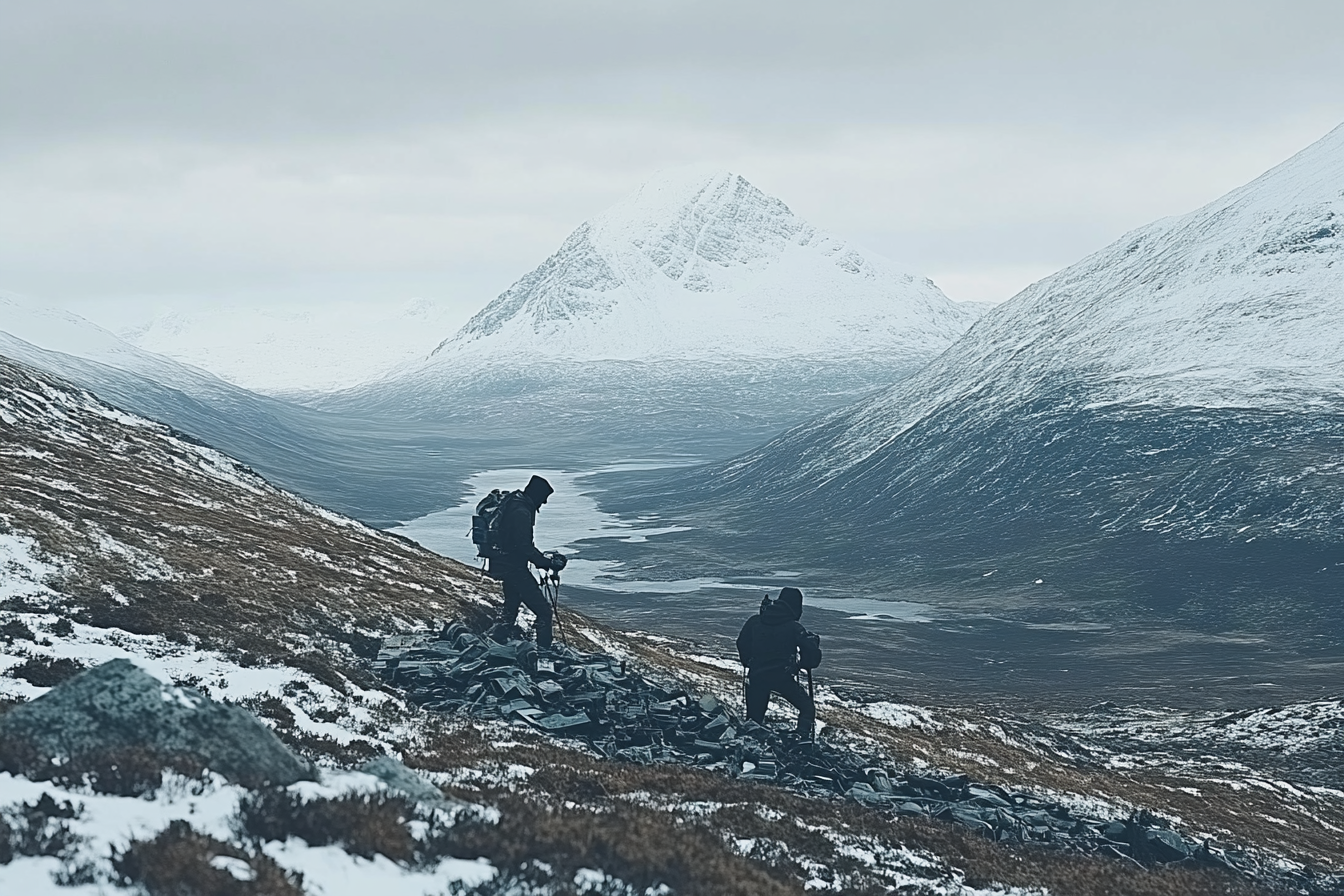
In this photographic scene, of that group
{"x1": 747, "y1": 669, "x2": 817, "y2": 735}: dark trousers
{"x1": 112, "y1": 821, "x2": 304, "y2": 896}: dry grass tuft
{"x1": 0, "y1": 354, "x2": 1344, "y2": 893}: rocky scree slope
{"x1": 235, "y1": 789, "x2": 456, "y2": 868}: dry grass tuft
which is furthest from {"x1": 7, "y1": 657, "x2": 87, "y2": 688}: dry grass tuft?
{"x1": 747, "y1": 669, "x2": 817, "y2": 735}: dark trousers

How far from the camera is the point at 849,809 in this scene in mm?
19594

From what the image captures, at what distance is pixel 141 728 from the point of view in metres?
13.4

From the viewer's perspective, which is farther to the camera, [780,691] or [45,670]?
[780,691]

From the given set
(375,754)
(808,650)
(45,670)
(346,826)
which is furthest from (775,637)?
(346,826)

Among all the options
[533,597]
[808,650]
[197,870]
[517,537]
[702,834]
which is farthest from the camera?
[533,597]

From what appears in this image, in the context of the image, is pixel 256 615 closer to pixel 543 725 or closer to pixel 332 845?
pixel 543 725

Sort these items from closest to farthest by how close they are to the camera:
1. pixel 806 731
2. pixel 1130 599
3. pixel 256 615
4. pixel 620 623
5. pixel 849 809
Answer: pixel 849 809 → pixel 806 731 → pixel 256 615 → pixel 620 623 → pixel 1130 599

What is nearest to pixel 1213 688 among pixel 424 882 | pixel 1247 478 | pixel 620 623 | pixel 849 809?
pixel 620 623

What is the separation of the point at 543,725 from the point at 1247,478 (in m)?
192

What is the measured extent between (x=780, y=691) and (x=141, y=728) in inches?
641

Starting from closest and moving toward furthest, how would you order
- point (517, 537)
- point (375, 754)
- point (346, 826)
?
point (346, 826), point (375, 754), point (517, 537)

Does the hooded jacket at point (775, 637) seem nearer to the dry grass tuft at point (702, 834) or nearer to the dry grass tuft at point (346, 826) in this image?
the dry grass tuft at point (702, 834)

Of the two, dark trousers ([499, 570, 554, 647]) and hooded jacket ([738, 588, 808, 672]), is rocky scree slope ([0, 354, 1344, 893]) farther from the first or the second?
hooded jacket ([738, 588, 808, 672])

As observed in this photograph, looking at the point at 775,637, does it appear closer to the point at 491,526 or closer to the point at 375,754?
the point at 491,526
